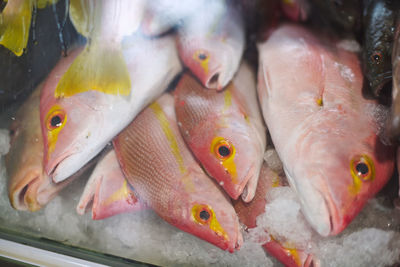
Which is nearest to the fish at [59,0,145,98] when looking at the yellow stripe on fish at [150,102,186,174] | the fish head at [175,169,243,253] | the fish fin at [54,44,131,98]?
the fish fin at [54,44,131,98]

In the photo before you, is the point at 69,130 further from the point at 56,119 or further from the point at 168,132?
the point at 168,132

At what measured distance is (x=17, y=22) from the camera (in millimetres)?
982

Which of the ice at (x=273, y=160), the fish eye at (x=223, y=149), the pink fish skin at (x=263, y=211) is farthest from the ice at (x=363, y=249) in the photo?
the fish eye at (x=223, y=149)

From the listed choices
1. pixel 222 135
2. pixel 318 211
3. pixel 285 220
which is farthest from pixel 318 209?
pixel 222 135

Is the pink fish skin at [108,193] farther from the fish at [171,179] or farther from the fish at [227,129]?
the fish at [227,129]

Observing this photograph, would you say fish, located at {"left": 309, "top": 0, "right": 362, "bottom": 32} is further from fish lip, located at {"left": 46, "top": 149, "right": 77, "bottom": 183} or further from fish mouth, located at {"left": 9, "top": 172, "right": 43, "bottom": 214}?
fish mouth, located at {"left": 9, "top": 172, "right": 43, "bottom": 214}

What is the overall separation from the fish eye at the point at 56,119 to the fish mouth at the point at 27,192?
147 millimetres

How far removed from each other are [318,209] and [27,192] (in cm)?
81

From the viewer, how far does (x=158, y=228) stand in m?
0.94

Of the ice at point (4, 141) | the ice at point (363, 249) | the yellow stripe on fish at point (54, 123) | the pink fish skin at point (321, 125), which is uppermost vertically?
the yellow stripe on fish at point (54, 123)

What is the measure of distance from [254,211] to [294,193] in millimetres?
120

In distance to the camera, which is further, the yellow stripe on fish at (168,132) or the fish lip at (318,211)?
the yellow stripe on fish at (168,132)

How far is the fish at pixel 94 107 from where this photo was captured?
91 centimetres

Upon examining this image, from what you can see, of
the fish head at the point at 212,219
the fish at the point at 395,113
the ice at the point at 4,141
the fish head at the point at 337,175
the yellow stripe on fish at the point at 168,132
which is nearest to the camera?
the fish at the point at 395,113
